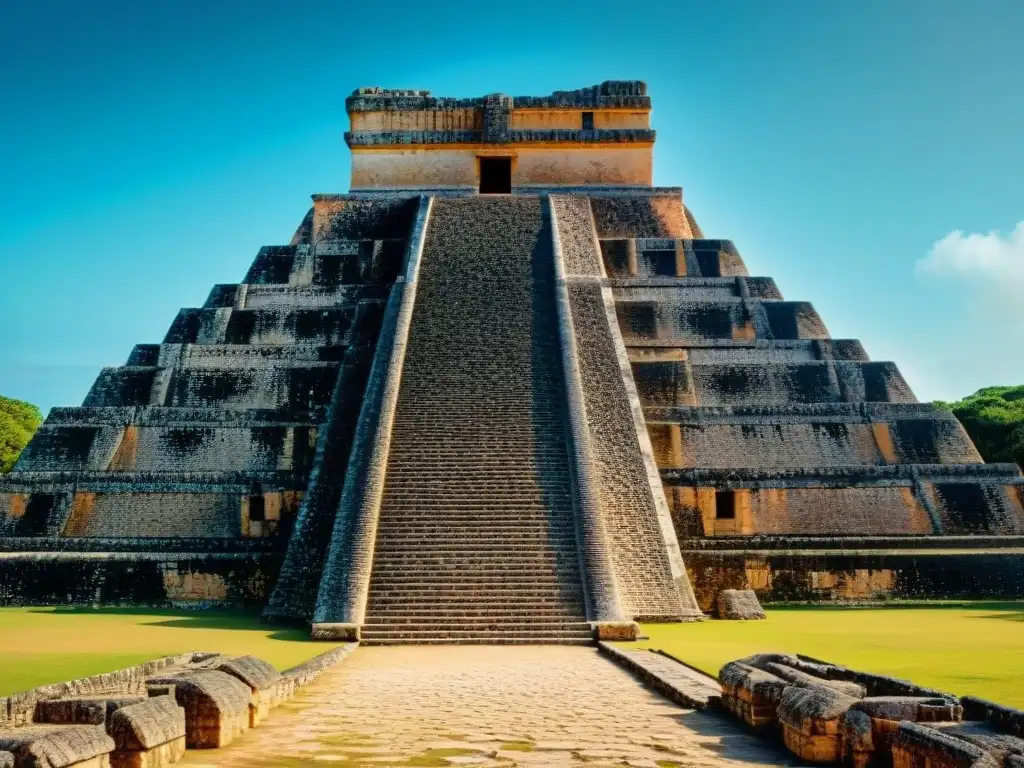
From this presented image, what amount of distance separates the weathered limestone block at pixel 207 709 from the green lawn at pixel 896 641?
336 cm

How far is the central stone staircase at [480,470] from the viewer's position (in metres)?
9.76

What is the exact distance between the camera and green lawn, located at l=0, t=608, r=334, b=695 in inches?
260

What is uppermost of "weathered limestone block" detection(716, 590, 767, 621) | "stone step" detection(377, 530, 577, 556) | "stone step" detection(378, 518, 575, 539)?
"stone step" detection(378, 518, 575, 539)

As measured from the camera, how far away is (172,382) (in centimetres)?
1570

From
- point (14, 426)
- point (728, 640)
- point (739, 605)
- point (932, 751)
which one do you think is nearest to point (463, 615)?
point (728, 640)

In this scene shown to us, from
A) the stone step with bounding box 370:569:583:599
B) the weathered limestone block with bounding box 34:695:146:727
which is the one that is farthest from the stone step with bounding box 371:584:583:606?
the weathered limestone block with bounding box 34:695:146:727

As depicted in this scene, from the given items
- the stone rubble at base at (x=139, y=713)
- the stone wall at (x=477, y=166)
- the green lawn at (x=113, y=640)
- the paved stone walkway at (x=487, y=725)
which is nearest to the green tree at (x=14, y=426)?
the stone wall at (x=477, y=166)

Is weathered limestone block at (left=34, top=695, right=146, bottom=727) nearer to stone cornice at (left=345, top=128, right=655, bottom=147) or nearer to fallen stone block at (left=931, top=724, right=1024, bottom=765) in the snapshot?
fallen stone block at (left=931, top=724, right=1024, bottom=765)

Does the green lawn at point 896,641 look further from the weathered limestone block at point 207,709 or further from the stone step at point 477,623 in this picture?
the weathered limestone block at point 207,709

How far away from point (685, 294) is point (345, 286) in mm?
5317

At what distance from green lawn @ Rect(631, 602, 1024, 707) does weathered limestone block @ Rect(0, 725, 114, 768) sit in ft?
13.4

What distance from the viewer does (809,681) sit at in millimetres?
5207

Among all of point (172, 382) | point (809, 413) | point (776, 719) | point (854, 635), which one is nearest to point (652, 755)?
point (776, 719)

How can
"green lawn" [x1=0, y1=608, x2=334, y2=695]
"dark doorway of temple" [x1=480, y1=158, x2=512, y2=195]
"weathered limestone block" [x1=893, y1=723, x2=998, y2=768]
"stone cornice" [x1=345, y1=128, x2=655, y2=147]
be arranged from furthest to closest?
"dark doorway of temple" [x1=480, y1=158, x2=512, y2=195]
"stone cornice" [x1=345, y1=128, x2=655, y2=147]
"green lawn" [x1=0, y1=608, x2=334, y2=695]
"weathered limestone block" [x1=893, y1=723, x2=998, y2=768]
